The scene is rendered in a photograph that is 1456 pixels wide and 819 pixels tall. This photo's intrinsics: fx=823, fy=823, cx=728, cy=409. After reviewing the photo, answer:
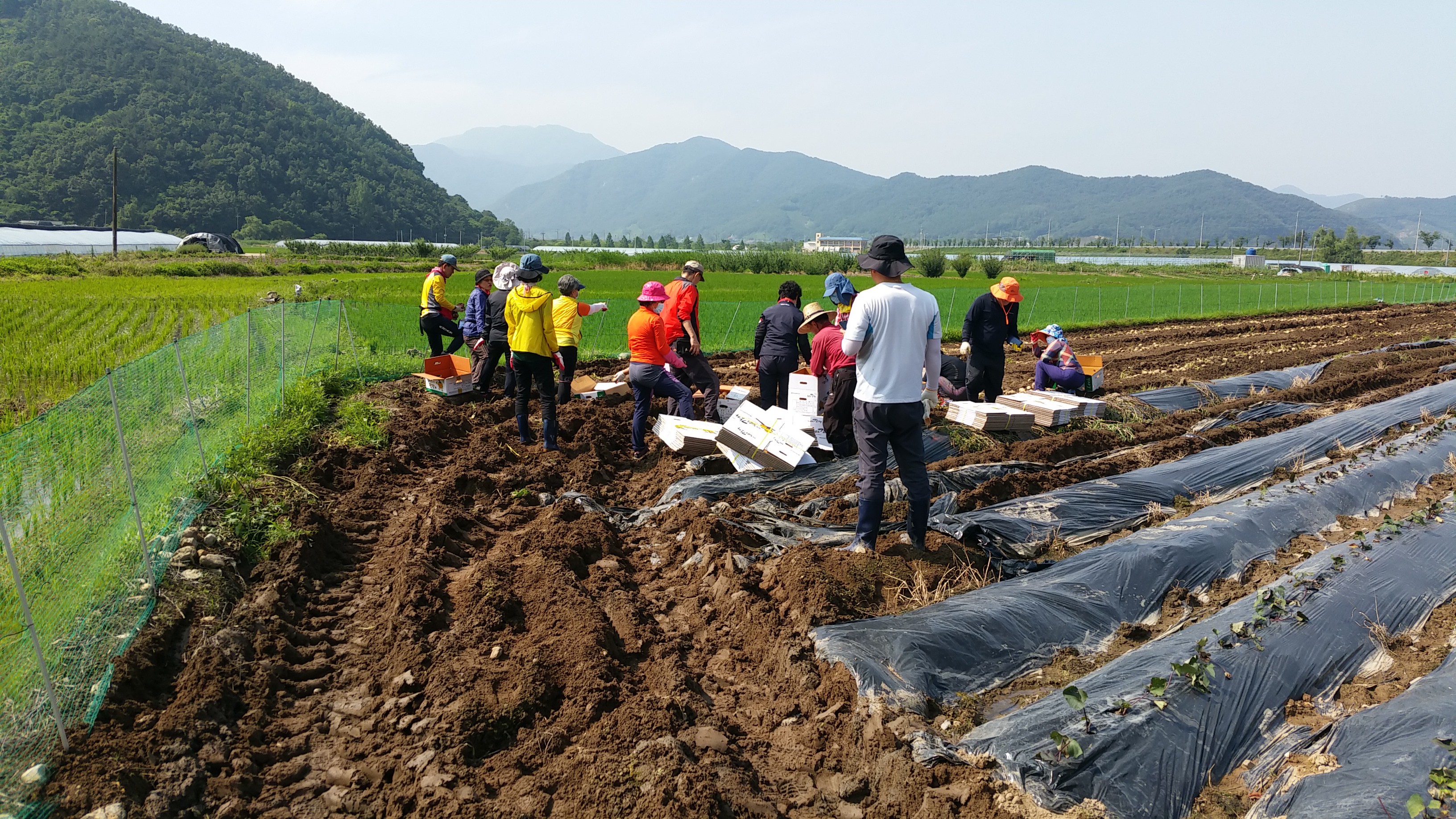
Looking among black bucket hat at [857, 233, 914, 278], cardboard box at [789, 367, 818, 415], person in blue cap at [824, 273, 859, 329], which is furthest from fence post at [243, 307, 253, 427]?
black bucket hat at [857, 233, 914, 278]

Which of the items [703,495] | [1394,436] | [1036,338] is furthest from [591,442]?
[1394,436]

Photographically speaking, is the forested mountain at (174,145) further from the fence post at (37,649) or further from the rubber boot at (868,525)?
the rubber boot at (868,525)

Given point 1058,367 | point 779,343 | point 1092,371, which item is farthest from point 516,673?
point 1092,371

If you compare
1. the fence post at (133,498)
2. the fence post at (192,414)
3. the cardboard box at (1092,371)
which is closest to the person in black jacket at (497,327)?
the fence post at (192,414)

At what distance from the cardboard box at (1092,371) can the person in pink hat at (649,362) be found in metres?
5.16

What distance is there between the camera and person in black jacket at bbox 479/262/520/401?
8750mm

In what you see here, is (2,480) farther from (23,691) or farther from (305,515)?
(305,515)

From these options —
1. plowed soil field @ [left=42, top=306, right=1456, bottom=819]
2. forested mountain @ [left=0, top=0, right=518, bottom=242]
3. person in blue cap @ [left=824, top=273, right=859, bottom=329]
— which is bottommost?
plowed soil field @ [left=42, top=306, right=1456, bottom=819]

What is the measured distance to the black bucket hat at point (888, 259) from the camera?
182 inches

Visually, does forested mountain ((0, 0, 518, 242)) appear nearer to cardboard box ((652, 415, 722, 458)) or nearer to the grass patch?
the grass patch

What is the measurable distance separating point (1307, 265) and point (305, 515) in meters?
77.3

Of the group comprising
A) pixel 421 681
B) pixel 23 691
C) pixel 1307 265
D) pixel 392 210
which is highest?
pixel 392 210

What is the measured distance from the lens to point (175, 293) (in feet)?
65.0

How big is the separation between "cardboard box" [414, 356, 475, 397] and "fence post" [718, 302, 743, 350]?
6.79 m
